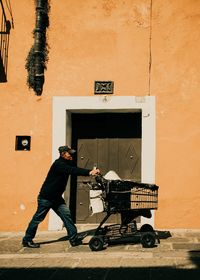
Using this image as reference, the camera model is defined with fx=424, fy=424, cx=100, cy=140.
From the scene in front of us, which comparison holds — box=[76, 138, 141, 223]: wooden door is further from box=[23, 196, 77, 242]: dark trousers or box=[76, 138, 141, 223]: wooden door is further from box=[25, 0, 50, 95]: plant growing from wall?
box=[23, 196, 77, 242]: dark trousers

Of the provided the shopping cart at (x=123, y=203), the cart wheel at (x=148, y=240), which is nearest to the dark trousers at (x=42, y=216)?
the shopping cart at (x=123, y=203)

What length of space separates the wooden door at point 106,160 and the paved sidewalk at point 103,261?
1.87 m

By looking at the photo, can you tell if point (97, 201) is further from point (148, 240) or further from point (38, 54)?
point (38, 54)

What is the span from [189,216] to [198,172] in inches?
37.8

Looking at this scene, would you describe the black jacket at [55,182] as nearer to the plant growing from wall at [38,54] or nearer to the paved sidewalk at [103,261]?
the paved sidewalk at [103,261]

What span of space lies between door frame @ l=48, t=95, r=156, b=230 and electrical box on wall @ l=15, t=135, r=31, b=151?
1.92 feet

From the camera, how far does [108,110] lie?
962cm

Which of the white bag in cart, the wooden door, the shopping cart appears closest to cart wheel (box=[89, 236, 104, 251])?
the shopping cart

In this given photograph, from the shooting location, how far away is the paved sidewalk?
5.53 m

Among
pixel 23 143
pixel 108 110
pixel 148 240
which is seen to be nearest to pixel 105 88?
pixel 108 110

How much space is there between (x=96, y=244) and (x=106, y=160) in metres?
3.13
